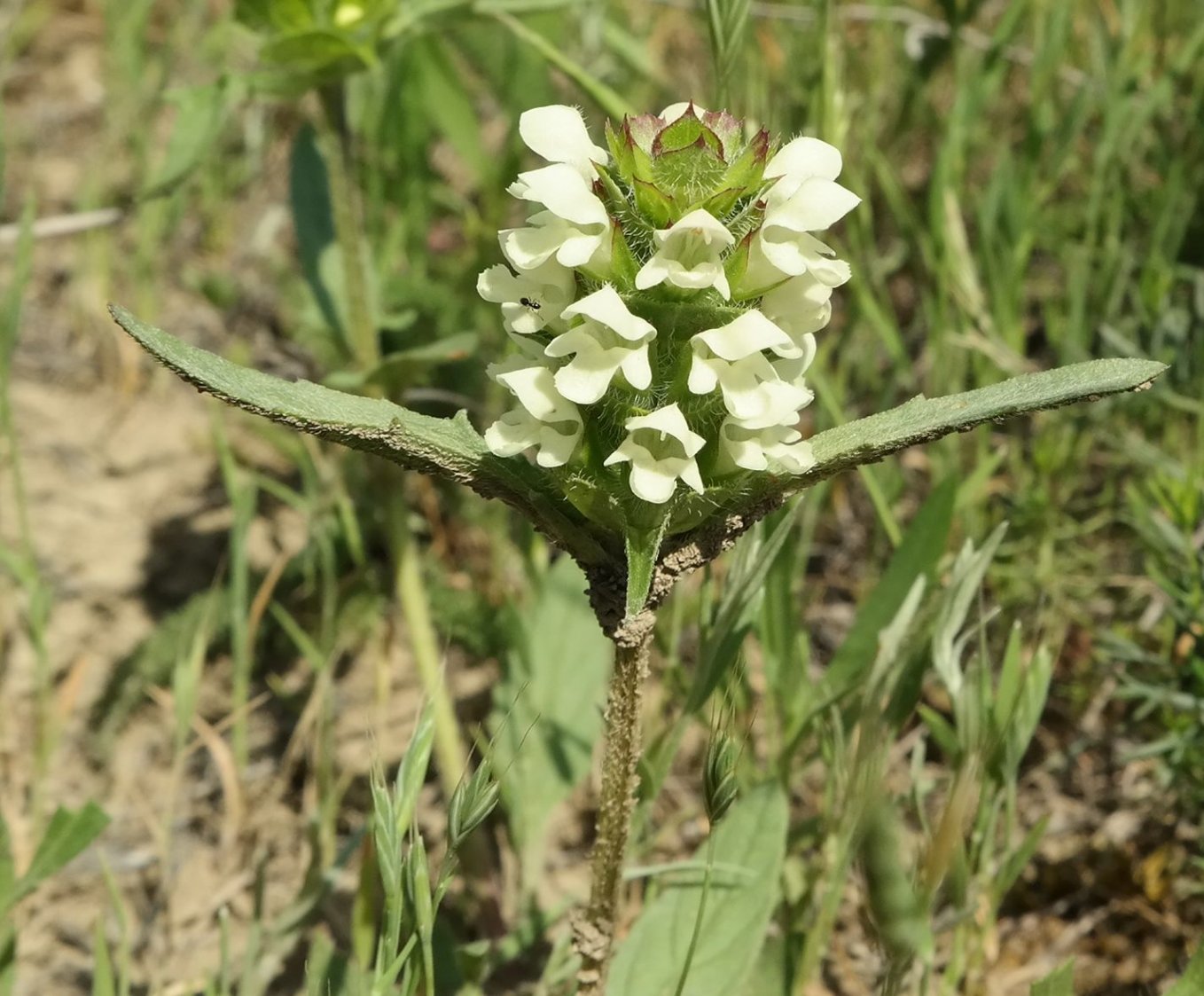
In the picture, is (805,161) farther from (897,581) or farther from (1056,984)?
(1056,984)

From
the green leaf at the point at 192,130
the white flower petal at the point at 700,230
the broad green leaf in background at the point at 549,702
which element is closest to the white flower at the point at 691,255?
the white flower petal at the point at 700,230

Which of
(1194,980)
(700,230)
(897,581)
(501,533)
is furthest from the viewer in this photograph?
(501,533)

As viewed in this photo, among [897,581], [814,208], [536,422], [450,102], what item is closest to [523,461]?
[536,422]

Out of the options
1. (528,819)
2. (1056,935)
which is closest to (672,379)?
(528,819)

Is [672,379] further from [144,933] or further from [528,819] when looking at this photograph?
[144,933]

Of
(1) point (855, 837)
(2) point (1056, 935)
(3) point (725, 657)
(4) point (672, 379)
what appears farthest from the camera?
(2) point (1056, 935)

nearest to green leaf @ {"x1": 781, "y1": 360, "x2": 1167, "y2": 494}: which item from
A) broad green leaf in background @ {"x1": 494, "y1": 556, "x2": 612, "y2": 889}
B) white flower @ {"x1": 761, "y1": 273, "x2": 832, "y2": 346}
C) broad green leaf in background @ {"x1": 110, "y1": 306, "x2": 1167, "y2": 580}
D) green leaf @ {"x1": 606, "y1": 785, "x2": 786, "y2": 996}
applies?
broad green leaf in background @ {"x1": 110, "y1": 306, "x2": 1167, "y2": 580}
